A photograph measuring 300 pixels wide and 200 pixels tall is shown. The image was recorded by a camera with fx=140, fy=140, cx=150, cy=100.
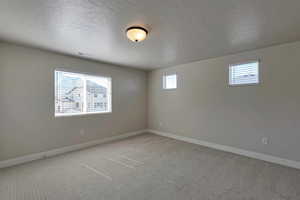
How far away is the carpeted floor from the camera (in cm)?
192

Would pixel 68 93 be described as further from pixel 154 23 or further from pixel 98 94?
pixel 154 23

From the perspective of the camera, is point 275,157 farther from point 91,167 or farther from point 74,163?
point 74,163

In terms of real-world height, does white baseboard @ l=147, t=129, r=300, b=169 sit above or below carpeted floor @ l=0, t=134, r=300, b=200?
above

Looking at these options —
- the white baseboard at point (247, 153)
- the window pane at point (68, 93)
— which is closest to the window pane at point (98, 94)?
the window pane at point (68, 93)

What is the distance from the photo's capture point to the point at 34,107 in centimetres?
302

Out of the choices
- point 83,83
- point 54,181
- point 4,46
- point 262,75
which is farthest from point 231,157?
point 4,46

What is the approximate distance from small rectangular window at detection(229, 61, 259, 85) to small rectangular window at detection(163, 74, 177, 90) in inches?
66.9

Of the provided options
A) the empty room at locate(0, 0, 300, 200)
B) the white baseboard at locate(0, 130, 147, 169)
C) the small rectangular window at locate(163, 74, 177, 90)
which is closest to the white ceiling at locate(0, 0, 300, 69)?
the empty room at locate(0, 0, 300, 200)

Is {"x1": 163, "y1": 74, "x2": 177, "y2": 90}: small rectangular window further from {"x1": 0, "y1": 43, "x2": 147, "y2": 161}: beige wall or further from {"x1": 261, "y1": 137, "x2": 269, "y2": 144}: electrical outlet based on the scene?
{"x1": 261, "y1": 137, "x2": 269, "y2": 144}: electrical outlet

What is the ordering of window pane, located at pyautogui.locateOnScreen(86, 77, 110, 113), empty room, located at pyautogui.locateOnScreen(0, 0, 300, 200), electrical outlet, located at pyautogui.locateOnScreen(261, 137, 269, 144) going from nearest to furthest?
empty room, located at pyautogui.locateOnScreen(0, 0, 300, 200) → electrical outlet, located at pyautogui.locateOnScreen(261, 137, 269, 144) → window pane, located at pyautogui.locateOnScreen(86, 77, 110, 113)

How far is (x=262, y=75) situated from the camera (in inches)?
120

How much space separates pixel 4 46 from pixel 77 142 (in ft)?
8.29

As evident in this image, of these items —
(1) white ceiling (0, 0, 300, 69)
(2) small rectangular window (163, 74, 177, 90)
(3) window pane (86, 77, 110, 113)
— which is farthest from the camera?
(2) small rectangular window (163, 74, 177, 90)

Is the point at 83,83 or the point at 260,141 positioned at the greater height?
the point at 83,83
